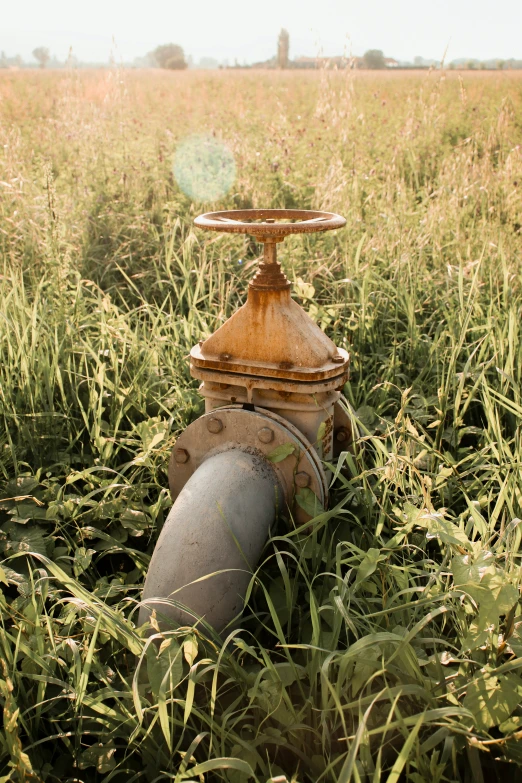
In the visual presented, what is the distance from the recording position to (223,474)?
161 cm

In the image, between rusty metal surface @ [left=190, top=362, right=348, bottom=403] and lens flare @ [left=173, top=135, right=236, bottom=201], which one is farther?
lens flare @ [left=173, top=135, right=236, bottom=201]

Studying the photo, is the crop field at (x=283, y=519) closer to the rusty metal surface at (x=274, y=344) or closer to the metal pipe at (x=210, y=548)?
the metal pipe at (x=210, y=548)

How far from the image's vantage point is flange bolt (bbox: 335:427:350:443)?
1.97 m

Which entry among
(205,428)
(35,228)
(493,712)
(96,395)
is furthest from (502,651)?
(35,228)

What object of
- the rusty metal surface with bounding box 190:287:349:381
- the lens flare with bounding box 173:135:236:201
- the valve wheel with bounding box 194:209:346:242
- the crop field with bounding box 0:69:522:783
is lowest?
the crop field with bounding box 0:69:522:783

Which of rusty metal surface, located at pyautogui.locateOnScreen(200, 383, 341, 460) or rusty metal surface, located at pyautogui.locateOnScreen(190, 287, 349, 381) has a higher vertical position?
rusty metal surface, located at pyautogui.locateOnScreen(190, 287, 349, 381)

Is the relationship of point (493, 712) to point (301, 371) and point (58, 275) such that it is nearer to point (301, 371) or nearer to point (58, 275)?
point (301, 371)

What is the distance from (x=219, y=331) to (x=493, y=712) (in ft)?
3.68

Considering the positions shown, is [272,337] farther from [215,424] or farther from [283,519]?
[283,519]

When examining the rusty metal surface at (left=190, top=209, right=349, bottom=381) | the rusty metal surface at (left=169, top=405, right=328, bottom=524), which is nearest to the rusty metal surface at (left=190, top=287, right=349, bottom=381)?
the rusty metal surface at (left=190, top=209, right=349, bottom=381)

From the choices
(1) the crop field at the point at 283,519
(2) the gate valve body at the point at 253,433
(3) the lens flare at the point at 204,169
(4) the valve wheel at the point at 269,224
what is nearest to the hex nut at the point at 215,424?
(2) the gate valve body at the point at 253,433

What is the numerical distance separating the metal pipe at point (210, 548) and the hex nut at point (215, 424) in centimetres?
16

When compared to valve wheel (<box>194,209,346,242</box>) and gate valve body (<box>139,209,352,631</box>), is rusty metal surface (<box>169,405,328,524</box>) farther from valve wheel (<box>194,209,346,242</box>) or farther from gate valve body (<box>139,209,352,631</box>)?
valve wheel (<box>194,209,346,242</box>)

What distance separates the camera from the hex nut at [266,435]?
1707 millimetres
